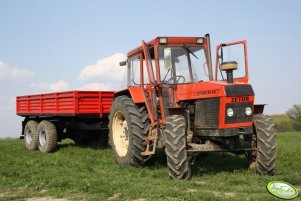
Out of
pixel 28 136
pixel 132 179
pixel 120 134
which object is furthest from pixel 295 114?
pixel 132 179

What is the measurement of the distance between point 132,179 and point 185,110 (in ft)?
5.21

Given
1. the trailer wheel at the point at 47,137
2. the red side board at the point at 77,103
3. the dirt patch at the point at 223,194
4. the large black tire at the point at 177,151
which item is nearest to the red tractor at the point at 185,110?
the large black tire at the point at 177,151

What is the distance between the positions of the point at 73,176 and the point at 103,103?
170 inches

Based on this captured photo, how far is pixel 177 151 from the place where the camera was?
22.8 feet

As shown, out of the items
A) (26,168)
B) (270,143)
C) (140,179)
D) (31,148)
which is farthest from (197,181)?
(31,148)

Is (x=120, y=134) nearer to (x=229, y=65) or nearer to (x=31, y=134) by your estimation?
(x=229, y=65)

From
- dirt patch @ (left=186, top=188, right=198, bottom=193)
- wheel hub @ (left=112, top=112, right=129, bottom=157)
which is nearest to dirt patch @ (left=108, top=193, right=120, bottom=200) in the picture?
dirt patch @ (left=186, top=188, right=198, bottom=193)

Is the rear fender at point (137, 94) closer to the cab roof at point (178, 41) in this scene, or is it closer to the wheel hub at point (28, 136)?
the cab roof at point (178, 41)

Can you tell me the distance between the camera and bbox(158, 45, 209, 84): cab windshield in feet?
27.1

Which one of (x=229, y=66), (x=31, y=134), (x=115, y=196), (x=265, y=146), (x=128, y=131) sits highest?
(x=229, y=66)

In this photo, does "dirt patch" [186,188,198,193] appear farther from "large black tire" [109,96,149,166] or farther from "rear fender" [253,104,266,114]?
"rear fender" [253,104,266,114]

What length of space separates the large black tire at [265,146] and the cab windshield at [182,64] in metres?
1.61

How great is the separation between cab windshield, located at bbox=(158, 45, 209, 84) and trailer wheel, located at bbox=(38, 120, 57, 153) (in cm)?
537

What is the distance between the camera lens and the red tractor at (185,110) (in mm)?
7215
